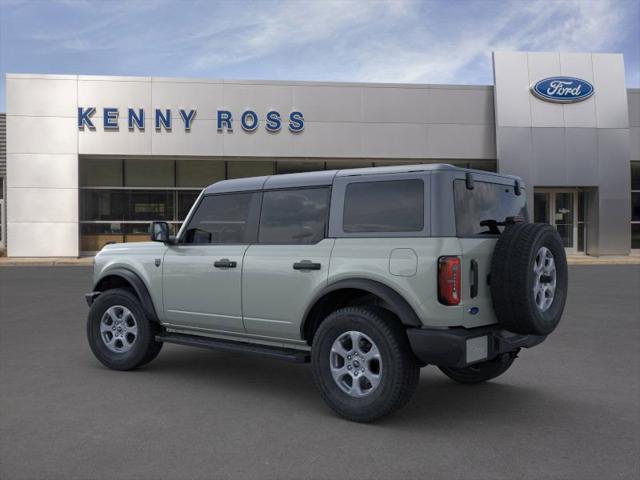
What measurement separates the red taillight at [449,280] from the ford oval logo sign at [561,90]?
22.2 metres

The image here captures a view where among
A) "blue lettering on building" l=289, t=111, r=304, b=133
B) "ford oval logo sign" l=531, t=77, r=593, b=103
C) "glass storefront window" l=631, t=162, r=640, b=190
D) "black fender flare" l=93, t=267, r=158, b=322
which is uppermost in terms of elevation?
"ford oval logo sign" l=531, t=77, r=593, b=103

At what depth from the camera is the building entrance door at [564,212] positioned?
1018 inches

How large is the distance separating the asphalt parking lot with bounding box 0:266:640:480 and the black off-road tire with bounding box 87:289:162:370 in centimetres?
13

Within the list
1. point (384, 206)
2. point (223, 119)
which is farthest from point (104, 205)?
point (384, 206)

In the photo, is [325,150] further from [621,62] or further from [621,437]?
[621,437]

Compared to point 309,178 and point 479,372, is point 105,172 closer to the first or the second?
point 309,178

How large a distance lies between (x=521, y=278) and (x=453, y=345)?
722 millimetres

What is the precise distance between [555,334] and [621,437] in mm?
4289

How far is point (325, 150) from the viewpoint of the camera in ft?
80.6

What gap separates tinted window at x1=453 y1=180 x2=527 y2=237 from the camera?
187 inches

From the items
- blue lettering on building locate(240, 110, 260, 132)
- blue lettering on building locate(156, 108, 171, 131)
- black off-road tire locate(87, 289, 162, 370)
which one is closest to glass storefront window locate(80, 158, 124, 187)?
blue lettering on building locate(156, 108, 171, 131)

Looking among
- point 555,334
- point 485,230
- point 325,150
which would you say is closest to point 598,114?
point 325,150

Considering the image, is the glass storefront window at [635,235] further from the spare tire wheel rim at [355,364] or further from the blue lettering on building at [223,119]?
the spare tire wheel rim at [355,364]

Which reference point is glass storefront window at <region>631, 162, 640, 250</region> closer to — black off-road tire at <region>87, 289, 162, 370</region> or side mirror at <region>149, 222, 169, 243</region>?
black off-road tire at <region>87, 289, 162, 370</region>
